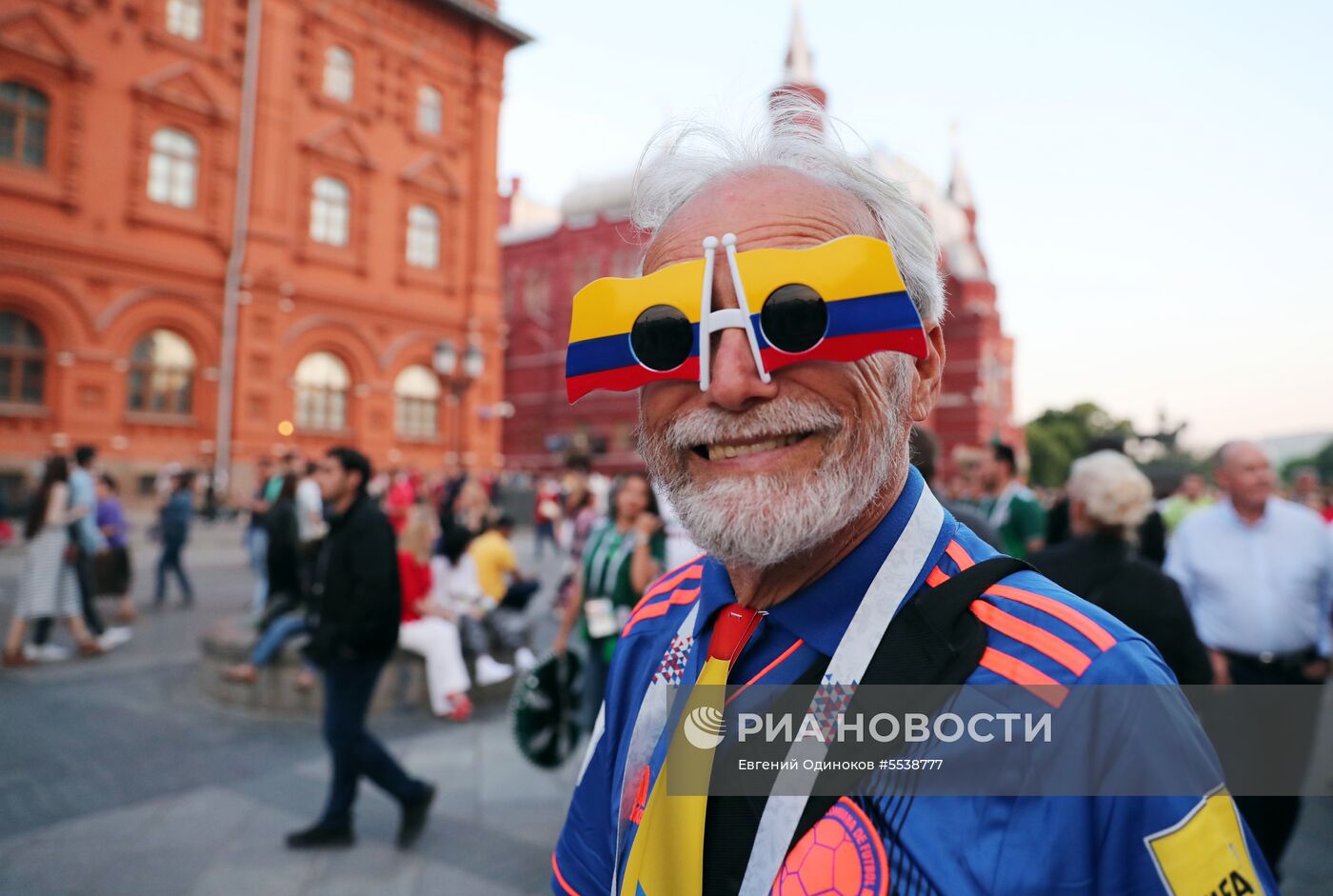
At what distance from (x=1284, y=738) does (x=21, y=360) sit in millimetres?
22695

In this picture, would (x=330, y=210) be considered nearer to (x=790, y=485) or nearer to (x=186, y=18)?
(x=186, y=18)

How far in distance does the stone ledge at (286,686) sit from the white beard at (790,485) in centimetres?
554

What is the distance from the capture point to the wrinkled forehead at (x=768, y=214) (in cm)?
126

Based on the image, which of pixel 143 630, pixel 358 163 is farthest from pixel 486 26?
pixel 143 630

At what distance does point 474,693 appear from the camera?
6582 mm

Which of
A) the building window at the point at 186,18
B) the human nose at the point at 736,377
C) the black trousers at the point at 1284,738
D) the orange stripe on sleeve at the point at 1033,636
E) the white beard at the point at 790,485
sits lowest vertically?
the black trousers at the point at 1284,738

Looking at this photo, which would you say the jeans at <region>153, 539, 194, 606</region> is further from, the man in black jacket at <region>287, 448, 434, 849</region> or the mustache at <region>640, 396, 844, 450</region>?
the mustache at <region>640, 396, 844, 450</region>

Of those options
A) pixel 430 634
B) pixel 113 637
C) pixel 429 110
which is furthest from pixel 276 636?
pixel 429 110

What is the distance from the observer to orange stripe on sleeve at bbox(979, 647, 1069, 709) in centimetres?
94

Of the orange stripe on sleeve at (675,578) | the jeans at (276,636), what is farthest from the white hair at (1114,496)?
the jeans at (276,636)

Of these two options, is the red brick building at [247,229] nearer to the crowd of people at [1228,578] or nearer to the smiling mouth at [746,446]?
the crowd of people at [1228,578]

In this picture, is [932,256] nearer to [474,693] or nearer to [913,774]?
[913,774]

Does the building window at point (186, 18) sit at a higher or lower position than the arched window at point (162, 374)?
higher

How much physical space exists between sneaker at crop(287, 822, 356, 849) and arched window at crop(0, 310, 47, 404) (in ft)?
63.0
